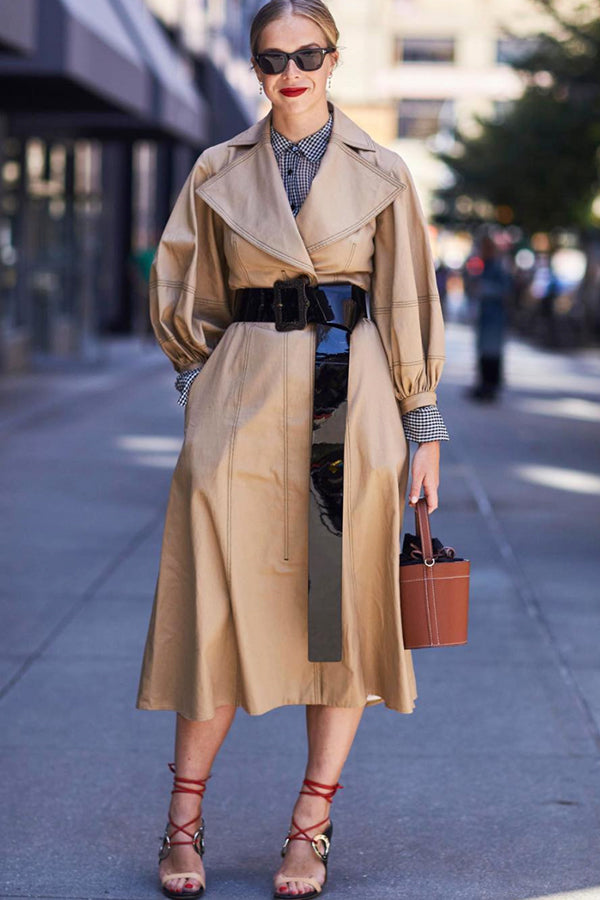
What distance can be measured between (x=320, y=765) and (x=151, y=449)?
838 centimetres

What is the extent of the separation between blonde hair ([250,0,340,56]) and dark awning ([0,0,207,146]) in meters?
9.91

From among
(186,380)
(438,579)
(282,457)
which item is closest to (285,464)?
(282,457)

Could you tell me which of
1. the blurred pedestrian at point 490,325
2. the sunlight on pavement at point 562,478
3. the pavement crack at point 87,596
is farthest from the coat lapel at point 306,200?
the blurred pedestrian at point 490,325

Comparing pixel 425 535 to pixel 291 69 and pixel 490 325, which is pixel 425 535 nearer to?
pixel 291 69

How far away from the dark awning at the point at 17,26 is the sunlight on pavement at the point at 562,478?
5.01 metres

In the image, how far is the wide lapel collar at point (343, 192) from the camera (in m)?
3.30

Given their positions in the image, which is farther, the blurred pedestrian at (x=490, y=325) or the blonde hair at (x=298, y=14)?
the blurred pedestrian at (x=490, y=325)

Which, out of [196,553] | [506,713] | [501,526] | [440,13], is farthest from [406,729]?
[440,13]

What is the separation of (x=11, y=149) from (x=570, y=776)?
1674 cm

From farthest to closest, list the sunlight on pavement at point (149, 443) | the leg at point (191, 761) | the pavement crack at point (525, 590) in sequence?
1. the sunlight on pavement at point (149, 443)
2. the pavement crack at point (525, 590)
3. the leg at point (191, 761)

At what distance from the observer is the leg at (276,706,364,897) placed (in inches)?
134

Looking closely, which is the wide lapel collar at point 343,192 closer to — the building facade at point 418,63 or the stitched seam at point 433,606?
the stitched seam at point 433,606

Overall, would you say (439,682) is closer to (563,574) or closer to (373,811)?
(373,811)

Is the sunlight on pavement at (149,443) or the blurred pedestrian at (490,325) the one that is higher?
the blurred pedestrian at (490,325)
